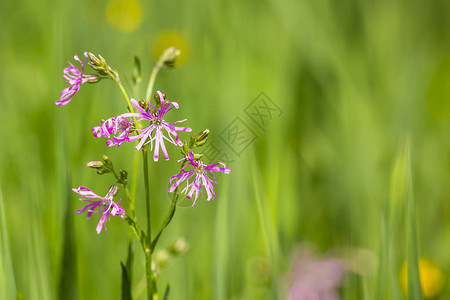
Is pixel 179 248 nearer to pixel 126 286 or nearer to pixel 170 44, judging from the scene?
pixel 126 286

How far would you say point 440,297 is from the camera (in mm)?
2334

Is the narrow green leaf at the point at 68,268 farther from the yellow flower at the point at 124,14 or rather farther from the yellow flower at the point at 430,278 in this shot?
the yellow flower at the point at 124,14

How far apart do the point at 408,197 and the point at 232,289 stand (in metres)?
0.62

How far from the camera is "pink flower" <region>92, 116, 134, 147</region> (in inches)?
37.9

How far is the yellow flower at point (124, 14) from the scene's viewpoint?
4.11 metres

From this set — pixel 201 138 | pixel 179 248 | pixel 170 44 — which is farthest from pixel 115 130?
pixel 170 44

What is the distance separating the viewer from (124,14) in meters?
4.26

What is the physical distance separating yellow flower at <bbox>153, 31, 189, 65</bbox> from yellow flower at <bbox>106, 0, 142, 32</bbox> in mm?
302

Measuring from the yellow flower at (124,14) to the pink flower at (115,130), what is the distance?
127 inches

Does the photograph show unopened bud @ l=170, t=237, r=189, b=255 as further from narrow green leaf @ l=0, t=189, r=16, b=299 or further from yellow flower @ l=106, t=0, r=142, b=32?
→ yellow flower @ l=106, t=0, r=142, b=32

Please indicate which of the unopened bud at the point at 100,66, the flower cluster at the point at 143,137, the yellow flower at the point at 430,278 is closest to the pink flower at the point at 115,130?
the flower cluster at the point at 143,137

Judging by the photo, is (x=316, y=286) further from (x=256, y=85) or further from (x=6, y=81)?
(x=6, y=81)

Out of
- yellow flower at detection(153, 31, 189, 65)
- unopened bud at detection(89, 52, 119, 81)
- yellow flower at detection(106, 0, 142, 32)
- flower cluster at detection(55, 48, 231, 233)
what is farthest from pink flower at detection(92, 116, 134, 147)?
yellow flower at detection(106, 0, 142, 32)

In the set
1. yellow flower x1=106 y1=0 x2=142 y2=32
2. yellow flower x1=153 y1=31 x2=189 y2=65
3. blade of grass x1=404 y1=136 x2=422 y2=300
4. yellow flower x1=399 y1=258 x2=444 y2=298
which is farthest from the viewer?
yellow flower x1=106 y1=0 x2=142 y2=32
